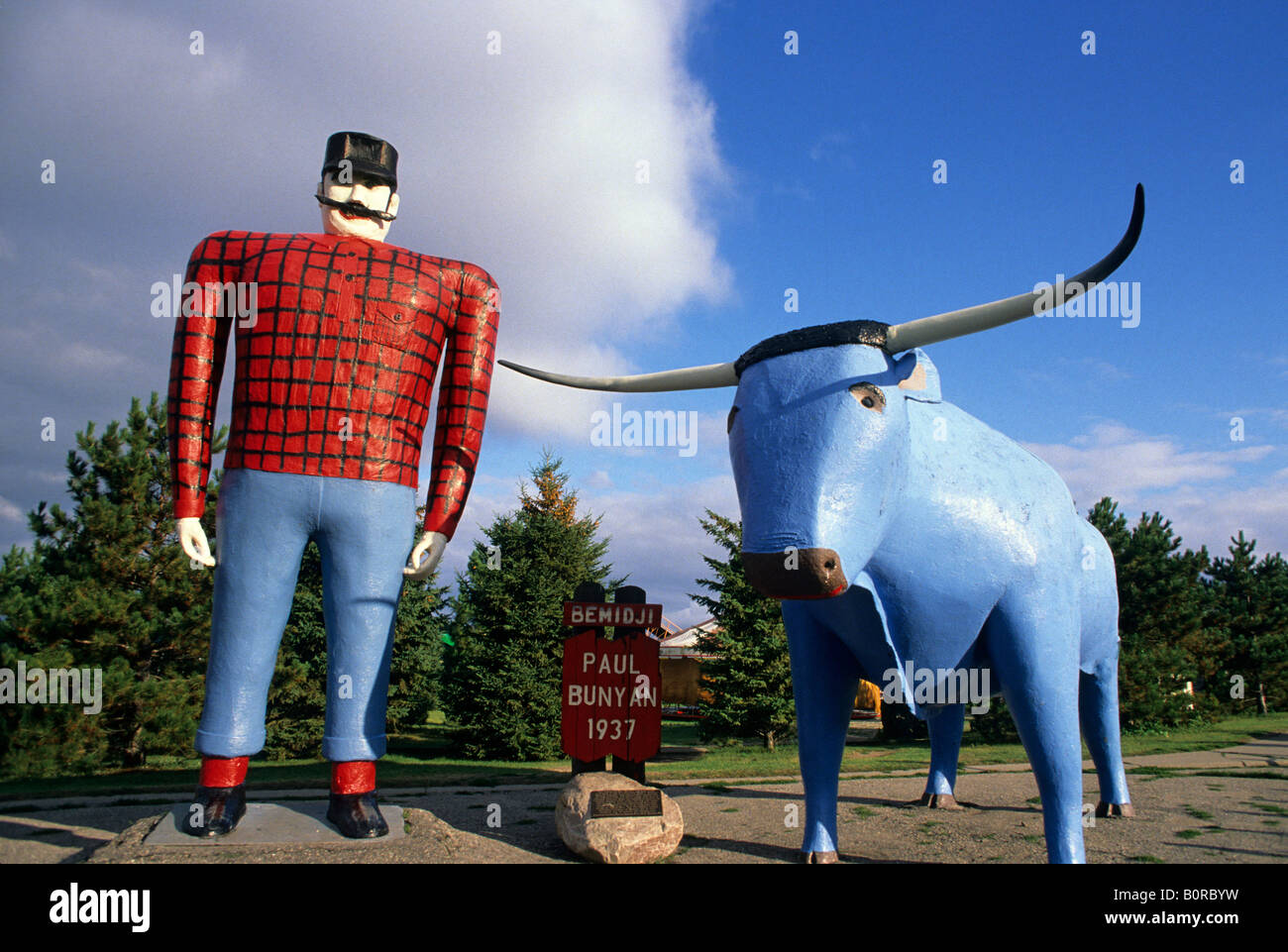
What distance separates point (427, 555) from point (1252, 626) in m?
26.6

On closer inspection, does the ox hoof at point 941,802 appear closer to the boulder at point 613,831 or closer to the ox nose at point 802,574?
the boulder at point 613,831

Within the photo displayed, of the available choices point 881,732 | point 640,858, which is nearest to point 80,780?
point 640,858

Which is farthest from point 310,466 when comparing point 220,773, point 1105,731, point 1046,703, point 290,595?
point 1105,731

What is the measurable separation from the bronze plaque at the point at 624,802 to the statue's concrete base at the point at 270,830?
1.21 meters

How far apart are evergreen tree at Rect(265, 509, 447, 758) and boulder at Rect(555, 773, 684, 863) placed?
227 inches

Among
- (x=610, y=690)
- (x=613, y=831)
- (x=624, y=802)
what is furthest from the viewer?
(x=610, y=690)

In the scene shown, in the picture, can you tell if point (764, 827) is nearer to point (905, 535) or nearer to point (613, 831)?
point (613, 831)

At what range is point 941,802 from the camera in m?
7.22

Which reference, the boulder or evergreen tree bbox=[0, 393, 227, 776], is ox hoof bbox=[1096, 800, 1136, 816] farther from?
evergreen tree bbox=[0, 393, 227, 776]

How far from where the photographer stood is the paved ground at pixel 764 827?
452 centimetres

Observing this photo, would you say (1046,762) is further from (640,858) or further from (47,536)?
(47,536)

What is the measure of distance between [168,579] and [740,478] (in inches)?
351

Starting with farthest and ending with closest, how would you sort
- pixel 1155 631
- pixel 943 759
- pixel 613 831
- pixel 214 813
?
1. pixel 1155 631
2. pixel 943 759
3. pixel 613 831
4. pixel 214 813

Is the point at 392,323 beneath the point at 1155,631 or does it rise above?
above
